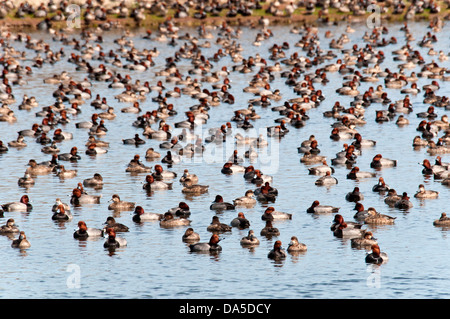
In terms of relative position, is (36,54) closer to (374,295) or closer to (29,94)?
(29,94)

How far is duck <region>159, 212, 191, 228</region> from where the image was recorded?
167ft

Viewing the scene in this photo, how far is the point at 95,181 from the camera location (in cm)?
6028

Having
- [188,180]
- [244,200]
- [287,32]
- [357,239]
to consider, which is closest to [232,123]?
[188,180]

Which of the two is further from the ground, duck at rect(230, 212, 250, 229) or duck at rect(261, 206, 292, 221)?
duck at rect(261, 206, 292, 221)

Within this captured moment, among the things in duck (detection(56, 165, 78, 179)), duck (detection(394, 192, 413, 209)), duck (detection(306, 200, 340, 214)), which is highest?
duck (detection(56, 165, 78, 179))

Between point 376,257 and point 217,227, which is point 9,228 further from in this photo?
point 376,257

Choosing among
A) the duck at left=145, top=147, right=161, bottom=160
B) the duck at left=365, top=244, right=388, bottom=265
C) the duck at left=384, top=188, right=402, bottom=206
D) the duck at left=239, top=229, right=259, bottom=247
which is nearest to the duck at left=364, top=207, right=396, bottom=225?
the duck at left=384, top=188, right=402, bottom=206

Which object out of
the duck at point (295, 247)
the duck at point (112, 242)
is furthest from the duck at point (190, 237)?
the duck at point (295, 247)

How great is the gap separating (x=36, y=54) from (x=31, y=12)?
18.1 m

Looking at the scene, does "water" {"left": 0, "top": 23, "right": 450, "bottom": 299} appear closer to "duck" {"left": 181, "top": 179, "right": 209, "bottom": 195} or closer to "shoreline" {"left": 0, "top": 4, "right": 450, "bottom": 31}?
"duck" {"left": 181, "top": 179, "right": 209, "bottom": 195}

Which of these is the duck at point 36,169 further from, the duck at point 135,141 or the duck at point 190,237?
the duck at point 190,237

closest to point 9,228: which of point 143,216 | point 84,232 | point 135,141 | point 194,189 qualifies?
point 84,232

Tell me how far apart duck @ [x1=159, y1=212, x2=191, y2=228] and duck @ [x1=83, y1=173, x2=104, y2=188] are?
32.7 feet

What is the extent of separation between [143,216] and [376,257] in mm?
13547
